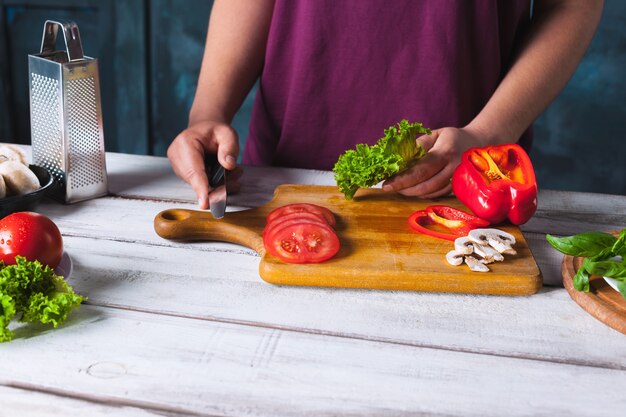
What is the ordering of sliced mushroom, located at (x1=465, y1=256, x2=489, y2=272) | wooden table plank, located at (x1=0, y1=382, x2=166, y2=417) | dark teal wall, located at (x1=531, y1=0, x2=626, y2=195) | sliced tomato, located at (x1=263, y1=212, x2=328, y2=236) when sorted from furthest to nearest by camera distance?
dark teal wall, located at (x1=531, y1=0, x2=626, y2=195) → sliced tomato, located at (x1=263, y1=212, x2=328, y2=236) → sliced mushroom, located at (x1=465, y1=256, x2=489, y2=272) → wooden table plank, located at (x1=0, y1=382, x2=166, y2=417)

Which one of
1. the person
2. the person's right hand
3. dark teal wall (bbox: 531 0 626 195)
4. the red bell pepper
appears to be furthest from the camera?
dark teal wall (bbox: 531 0 626 195)

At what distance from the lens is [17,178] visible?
154 centimetres

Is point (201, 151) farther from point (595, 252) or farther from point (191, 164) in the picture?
point (595, 252)

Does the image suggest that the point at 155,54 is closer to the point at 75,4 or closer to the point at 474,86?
the point at 75,4

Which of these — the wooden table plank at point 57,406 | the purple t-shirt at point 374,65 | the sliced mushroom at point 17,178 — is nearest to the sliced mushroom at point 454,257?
the wooden table plank at point 57,406

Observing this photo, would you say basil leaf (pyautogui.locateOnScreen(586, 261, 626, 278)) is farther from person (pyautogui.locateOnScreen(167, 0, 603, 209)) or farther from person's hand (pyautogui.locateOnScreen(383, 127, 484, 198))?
person (pyautogui.locateOnScreen(167, 0, 603, 209))

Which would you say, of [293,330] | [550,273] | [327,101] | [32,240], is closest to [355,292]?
[293,330]

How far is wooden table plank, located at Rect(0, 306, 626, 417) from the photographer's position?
0.98 m

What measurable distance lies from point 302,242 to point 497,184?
47 centimetres

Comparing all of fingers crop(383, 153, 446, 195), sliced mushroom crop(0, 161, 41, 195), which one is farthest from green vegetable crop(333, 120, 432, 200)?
sliced mushroom crop(0, 161, 41, 195)

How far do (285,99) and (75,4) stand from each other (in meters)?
2.13

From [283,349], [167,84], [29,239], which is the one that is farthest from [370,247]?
[167,84]

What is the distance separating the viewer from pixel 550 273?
4.61 feet

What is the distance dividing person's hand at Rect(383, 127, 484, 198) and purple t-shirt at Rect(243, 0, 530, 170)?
34cm
